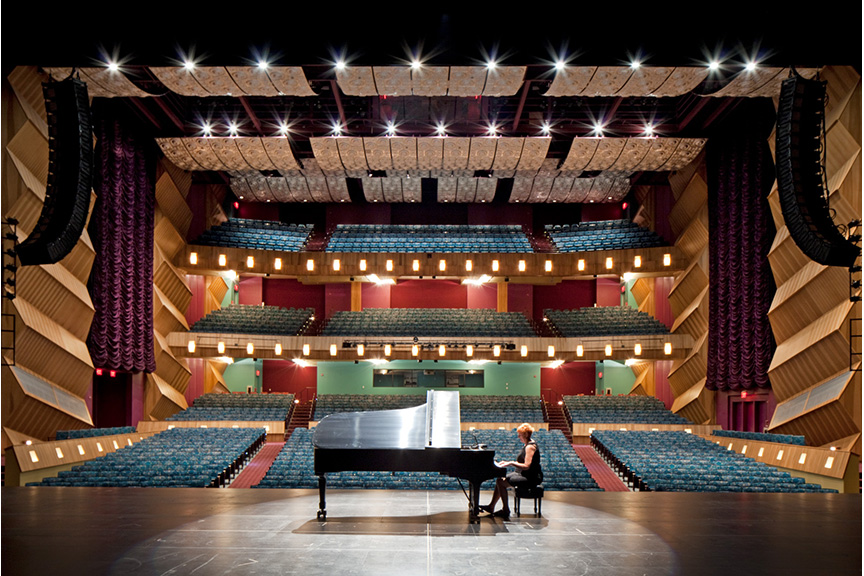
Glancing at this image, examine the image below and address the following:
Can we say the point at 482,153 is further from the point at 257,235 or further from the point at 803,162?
the point at 803,162

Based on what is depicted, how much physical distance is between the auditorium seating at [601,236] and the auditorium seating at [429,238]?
53.4 inches

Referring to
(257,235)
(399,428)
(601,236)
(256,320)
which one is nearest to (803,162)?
(399,428)

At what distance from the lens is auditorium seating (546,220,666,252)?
78.1 feet

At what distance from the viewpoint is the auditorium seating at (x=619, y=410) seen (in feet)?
65.8

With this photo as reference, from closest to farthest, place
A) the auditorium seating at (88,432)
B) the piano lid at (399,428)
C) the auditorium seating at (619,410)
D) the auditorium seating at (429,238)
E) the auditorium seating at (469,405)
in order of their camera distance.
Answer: the piano lid at (399,428), the auditorium seating at (88,432), the auditorium seating at (619,410), the auditorium seating at (469,405), the auditorium seating at (429,238)

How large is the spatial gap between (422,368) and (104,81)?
14.6 metres

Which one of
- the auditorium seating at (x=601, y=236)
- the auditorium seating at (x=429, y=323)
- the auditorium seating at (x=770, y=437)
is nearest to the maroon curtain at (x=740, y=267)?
the auditorium seating at (x=770, y=437)

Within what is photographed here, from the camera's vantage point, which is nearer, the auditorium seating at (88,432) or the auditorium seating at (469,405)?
the auditorium seating at (88,432)

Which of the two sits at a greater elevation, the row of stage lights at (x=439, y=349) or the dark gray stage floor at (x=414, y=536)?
the row of stage lights at (x=439, y=349)

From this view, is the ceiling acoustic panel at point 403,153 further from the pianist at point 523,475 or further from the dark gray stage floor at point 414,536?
the pianist at point 523,475

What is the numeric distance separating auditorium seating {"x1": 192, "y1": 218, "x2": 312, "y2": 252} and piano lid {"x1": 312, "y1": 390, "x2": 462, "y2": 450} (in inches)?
690

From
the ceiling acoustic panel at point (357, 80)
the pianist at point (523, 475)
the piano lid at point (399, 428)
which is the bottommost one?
the pianist at point (523, 475)

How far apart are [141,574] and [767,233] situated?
612 inches

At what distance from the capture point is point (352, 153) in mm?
19828
